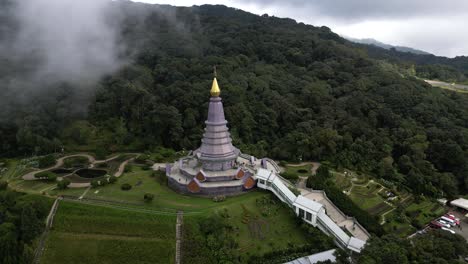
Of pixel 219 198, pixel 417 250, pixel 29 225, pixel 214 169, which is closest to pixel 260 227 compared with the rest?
pixel 219 198

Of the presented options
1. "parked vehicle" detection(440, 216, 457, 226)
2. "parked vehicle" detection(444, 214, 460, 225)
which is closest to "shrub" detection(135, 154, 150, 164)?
"parked vehicle" detection(440, 216, 457, 226)

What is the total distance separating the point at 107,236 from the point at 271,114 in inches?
1165

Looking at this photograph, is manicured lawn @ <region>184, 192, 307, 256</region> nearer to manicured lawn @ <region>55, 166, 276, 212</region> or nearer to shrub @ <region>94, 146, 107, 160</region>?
manicured lawn @ <region>55, 166, 276, 212</region>

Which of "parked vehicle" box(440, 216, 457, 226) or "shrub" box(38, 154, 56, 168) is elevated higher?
"shrub" box(38, 154, 56, 168)

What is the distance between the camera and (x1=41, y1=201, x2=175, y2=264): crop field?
2355 cm

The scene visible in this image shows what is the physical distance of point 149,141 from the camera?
4412cm

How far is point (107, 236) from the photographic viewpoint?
2491 centimetres

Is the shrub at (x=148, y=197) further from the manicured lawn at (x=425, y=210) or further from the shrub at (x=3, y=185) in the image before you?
the manicured lawn at (x=425, y=210)

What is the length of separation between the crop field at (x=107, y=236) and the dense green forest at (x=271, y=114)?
18.0 meters

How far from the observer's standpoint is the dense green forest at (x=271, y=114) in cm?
4125

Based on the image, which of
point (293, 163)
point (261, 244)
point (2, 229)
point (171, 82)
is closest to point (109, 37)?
point (171, 82)

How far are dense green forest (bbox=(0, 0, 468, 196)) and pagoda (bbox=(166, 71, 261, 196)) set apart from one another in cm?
922

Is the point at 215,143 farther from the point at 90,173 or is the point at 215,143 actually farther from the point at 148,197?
the point at 90,173

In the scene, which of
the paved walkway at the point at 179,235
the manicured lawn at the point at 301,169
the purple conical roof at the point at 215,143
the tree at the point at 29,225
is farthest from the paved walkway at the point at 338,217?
the tree at the point at 29,225
